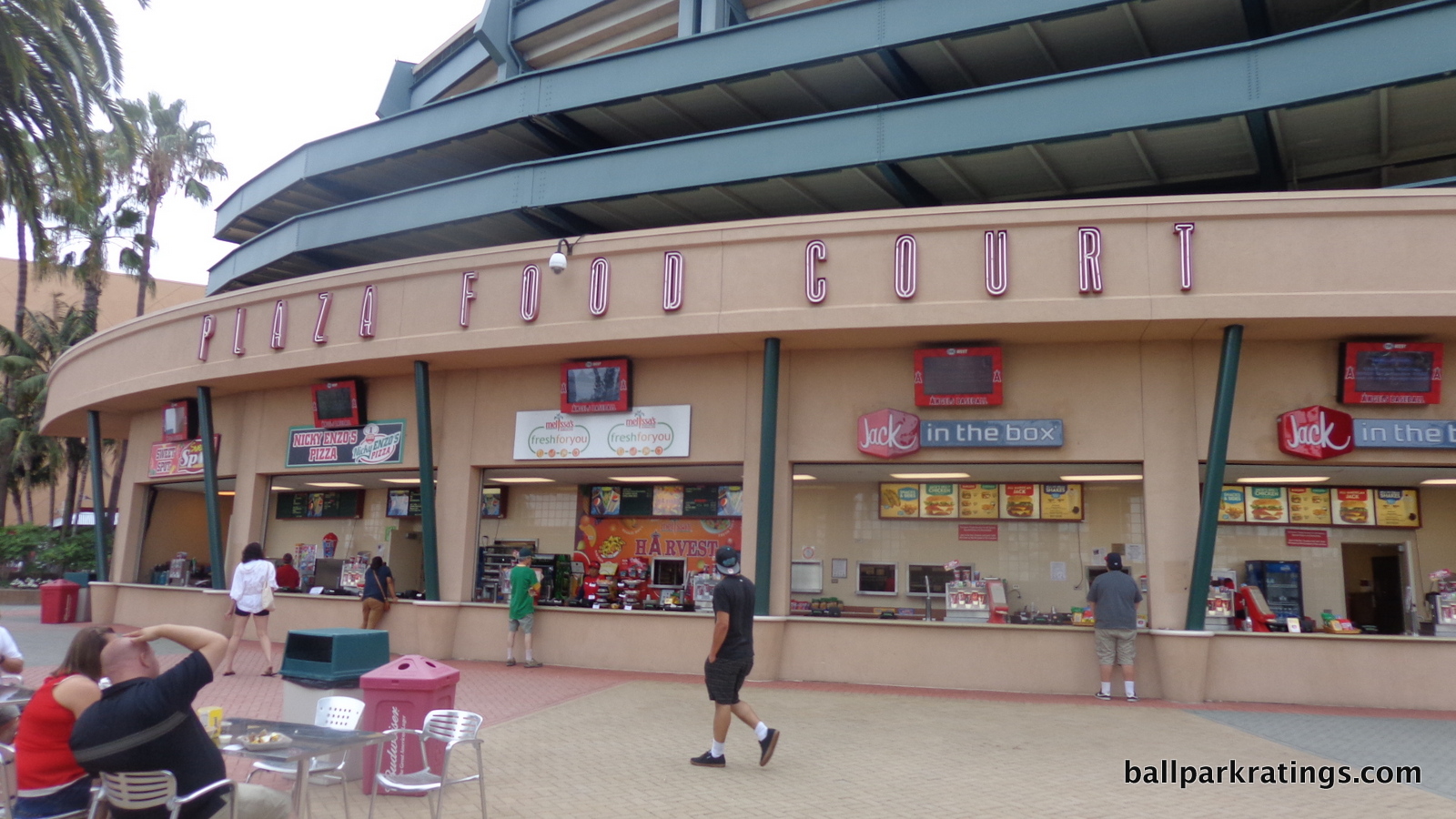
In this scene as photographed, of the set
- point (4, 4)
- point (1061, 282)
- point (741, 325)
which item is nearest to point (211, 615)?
point (4, 4)

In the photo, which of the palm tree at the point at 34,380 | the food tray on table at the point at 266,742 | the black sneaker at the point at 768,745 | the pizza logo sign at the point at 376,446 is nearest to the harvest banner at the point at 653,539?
the pizza logo sign at the point at 376,446

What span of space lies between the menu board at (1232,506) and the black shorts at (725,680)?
8493 mm

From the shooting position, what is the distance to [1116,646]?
11562mm

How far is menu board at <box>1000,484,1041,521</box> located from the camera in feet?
44.3

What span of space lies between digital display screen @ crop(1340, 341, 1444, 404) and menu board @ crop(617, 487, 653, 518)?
9.83 m

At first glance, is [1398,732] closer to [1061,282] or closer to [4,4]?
[1061,282]

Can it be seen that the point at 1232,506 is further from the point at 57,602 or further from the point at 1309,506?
the point at 57,602

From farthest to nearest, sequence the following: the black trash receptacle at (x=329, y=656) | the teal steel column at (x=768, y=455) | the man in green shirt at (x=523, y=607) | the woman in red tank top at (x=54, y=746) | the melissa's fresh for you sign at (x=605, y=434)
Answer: the melissa's fresh for you sign at (x=605, y=434)
the man in green shirt at (x=523, y=607)
the teal steel column at (x=768, y=455)
the black trash receptacle at (x=329, y=656)
the woman in red tank top at (x=54, y=746)

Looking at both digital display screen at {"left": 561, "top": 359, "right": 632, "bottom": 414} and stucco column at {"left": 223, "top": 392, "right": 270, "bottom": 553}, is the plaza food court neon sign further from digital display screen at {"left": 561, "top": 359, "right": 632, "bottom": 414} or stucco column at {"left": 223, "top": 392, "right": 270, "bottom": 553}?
stucco column at {"left": 223, "top": 392, "right": 270, "bottom": 553}

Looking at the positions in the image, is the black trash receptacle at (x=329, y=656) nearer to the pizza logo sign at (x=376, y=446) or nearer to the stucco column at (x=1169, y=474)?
the pizza logo sign at (x=376, y=446)

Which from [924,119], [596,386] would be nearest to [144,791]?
[596,386]

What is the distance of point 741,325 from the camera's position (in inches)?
512

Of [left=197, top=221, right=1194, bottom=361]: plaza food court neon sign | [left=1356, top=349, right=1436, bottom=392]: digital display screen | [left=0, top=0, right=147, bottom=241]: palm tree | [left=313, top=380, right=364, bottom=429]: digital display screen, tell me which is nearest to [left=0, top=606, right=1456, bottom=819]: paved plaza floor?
[left=1356, top=349, right=1436, bottom=392]: digital display screen

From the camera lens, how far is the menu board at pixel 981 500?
13539 mm
